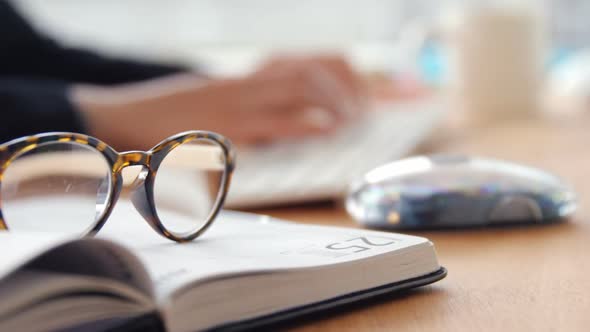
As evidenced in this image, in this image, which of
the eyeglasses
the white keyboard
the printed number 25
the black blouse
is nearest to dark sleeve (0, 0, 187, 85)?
the black blouse

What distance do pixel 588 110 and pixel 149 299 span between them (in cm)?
156

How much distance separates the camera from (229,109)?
3.23 feet

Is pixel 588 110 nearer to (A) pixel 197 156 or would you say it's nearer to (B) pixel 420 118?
(B) pixel 420 118

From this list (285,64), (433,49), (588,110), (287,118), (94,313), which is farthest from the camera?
(433,49)

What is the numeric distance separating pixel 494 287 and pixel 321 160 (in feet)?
1.32

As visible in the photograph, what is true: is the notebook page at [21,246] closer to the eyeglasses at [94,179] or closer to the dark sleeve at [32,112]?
the eyeglasses at [94,179]

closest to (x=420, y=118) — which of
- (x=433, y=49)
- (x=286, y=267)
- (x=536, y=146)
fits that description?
(x=536, y=146)

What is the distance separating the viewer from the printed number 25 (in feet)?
1.09

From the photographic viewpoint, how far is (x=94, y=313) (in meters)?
0.25

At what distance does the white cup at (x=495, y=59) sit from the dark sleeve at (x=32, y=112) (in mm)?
719

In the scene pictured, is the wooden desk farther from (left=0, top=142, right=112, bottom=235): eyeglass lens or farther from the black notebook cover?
(left=0, top=142, right=112, bottom=235): eyeglass lens

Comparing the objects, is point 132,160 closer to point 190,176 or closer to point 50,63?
point 190,176

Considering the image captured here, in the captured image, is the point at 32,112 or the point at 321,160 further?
the point at 32,112

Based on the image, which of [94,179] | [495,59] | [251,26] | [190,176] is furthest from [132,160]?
[251,26]
